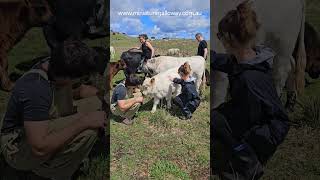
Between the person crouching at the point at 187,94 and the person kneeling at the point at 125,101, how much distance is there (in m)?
0.43

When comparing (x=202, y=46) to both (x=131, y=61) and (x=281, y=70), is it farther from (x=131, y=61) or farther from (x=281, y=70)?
(x=281, y=70)

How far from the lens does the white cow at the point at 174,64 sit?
240 inches

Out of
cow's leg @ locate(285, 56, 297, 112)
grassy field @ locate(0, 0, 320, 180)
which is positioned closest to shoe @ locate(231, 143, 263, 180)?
grassy field @ locate(0, 0, 320, 180)

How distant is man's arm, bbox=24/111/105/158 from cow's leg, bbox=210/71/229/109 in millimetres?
1275

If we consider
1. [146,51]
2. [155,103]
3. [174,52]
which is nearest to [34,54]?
[146,51]

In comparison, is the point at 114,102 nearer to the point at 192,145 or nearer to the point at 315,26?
the point at 192,145

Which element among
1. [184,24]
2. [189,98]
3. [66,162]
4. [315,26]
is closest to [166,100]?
[189,98]

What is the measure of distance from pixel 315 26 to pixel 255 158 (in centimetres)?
164

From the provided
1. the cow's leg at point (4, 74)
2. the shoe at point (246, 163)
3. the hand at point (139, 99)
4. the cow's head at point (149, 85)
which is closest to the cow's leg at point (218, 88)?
the shoe at point (246, 163)

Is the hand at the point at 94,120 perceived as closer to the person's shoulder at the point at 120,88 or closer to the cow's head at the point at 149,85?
the person's shoulder at the point at 120,88

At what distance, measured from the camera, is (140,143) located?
615cm

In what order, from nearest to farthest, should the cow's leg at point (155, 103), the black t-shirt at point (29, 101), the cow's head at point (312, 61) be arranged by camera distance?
1. the black t-shirt at point (29, 101)
2. the cow's leg at point (155, 103)
3. the cow's head at point (312, 61)

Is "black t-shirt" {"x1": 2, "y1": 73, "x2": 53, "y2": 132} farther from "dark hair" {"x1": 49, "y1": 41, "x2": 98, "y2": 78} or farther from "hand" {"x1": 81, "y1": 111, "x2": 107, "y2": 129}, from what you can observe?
"hand" {"x1": 81, "y1": 111, "x2": 107, "y2": 129}

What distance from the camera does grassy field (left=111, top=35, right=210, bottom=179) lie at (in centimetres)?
611
